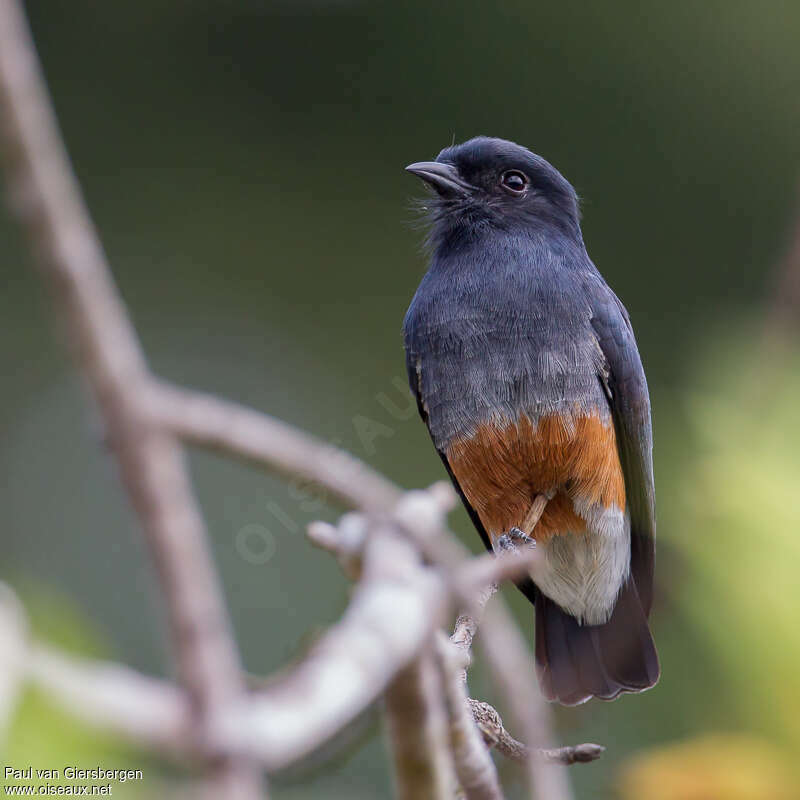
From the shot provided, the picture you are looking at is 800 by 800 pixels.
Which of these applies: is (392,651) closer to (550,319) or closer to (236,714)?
(236,714)

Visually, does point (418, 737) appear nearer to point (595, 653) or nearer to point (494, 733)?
point (494, 733)

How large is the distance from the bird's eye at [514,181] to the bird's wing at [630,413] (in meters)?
0.55

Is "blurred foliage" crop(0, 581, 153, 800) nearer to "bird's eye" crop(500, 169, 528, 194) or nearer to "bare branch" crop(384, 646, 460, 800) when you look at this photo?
"bare branch" crop(384, 646, 460, 800)

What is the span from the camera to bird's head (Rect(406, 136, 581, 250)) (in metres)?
4.82

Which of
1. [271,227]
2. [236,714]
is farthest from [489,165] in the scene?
[236,714]

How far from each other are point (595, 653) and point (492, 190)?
1.88m

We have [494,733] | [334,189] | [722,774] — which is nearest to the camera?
[722,774]

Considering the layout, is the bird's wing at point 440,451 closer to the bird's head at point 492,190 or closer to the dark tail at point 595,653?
the dark tail at point 595,653

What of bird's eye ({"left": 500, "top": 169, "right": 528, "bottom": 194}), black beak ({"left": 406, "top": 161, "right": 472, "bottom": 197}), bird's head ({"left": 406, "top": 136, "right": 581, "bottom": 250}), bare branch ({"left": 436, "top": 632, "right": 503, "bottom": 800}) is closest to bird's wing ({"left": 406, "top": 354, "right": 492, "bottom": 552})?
bird's head ({"left": 406, "top": 136, "right": 581, "bottom": 250})

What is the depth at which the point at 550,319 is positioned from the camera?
14.5ft

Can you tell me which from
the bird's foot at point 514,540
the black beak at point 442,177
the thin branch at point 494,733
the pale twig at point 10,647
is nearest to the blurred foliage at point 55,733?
the pale twig at point 10,647

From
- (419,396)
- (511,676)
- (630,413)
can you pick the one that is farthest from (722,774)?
(419,396)

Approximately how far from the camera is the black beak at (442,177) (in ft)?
15.7

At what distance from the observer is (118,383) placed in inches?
31.7
